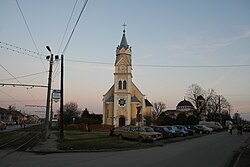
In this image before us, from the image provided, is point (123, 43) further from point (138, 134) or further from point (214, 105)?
point (138, 134)

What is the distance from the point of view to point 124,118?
241ft

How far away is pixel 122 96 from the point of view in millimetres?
74688

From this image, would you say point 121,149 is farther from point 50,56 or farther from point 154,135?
point 50,56

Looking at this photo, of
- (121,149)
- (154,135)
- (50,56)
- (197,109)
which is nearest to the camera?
(121,149)

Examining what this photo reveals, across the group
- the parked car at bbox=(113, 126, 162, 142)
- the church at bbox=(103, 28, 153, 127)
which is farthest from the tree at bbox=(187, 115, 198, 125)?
the parked car at bbox=(113, 126, 162, 142)

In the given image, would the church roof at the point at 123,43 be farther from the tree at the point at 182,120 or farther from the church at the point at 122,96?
the tree at the point at 182,120

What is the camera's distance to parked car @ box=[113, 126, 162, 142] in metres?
26.6

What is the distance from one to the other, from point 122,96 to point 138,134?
4813 cm

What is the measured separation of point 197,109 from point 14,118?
10290 cm

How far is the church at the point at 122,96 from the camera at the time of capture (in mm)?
73375

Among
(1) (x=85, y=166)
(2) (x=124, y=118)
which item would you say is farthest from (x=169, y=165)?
(2) (x=124, y=118)

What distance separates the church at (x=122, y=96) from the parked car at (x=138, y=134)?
139 ft

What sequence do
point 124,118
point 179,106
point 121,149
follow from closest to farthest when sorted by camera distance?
point 121,149 < point 124,118 < point 179,106

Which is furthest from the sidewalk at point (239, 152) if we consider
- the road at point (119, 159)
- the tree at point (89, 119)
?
the tree at point (89, 119)
